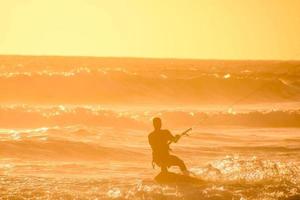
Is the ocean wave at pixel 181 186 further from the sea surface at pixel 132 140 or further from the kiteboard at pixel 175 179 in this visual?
the kiteboard at pixel 175 179

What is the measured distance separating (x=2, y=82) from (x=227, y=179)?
99.8ft

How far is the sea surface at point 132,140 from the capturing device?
12.2m

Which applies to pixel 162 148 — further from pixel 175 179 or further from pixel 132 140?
pixel 132 140

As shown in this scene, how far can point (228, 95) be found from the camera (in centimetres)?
4275

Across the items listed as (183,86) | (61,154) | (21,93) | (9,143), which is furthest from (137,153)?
(183,86)

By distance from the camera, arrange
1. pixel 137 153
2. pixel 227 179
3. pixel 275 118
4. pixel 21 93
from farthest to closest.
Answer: pixel 21 93, pixel 275 118, pixel 137 153, pixel 227 179

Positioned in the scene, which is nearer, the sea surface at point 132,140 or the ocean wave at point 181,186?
the ocean wave at point 181,186

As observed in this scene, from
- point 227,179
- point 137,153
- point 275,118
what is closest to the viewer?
point 227,179

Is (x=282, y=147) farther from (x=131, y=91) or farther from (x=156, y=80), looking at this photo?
(x=156, y=80)

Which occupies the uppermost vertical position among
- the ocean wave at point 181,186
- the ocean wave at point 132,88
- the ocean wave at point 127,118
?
the ocean wave at point 132,88

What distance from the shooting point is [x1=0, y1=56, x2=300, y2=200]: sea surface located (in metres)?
12.2

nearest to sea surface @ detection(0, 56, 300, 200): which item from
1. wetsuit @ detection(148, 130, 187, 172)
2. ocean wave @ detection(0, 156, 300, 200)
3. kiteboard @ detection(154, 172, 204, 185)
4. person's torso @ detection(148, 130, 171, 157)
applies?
ocean wave @ detection(0, 156, 300, 200)

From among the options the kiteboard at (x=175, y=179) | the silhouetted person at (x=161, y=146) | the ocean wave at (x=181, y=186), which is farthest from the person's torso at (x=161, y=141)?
the ocean wave at (x=181, y=186)

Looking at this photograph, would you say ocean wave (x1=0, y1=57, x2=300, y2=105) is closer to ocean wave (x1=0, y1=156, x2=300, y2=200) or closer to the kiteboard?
ocean wave (x1=0, y1=156, x2=300, y2=200)
